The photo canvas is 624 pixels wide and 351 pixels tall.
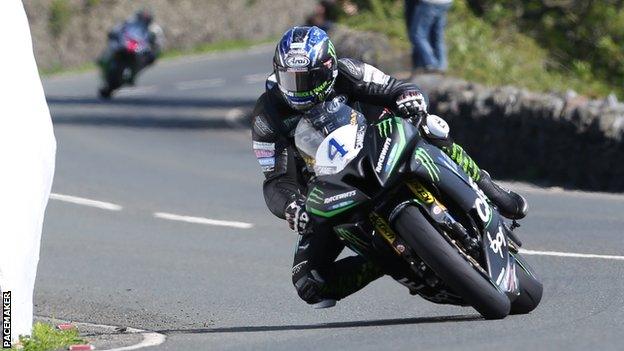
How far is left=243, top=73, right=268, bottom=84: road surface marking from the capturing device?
29087 millimetres

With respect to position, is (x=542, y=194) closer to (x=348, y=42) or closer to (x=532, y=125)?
(x=532, y=125)

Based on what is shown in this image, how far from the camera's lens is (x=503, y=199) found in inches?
325

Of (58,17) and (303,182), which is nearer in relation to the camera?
(303,182)

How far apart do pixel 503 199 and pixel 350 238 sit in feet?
3.38

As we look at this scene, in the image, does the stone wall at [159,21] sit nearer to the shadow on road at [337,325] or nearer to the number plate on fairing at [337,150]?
the shadow on road at [337,325]

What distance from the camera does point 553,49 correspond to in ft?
67.5

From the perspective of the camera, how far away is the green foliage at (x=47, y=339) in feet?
25.2

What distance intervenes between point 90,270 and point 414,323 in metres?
4.02

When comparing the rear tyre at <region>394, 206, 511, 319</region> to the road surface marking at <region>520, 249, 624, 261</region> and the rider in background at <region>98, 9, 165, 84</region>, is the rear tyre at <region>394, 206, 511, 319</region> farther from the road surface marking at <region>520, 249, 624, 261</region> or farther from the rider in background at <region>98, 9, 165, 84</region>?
the rider in background at <region>98, 9, 165, 84</region>

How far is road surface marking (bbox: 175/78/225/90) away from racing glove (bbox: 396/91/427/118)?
2038 centimetres

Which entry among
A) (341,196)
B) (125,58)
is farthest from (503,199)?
(125,58)

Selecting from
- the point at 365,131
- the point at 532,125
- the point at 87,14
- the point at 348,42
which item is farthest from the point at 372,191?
the point at 87,14

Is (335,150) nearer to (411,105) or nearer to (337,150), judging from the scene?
(337,150)

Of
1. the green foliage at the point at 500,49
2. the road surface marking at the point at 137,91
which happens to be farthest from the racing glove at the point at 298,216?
the road surface marking at the point at 137,91
